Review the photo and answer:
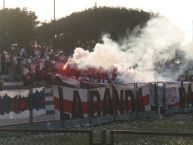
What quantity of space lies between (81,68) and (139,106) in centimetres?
665

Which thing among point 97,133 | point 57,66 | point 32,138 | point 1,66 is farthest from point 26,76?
point 97,133

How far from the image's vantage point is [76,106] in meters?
20.5

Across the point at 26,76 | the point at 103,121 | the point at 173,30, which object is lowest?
the point at 103,121

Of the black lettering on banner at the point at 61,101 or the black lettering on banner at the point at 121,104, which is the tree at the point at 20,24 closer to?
the black lettering on banner at the point at 121,104

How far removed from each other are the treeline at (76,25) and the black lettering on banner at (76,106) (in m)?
34.8

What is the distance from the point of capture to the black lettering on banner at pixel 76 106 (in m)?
20.3

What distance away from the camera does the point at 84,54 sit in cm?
3262

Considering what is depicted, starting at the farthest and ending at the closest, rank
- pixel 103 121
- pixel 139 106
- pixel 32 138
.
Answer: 1. pixel 139 106
2. pixel 103 121
3. pixel 32 138

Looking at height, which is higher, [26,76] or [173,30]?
[173,30]

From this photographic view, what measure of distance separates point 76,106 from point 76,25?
185 ft

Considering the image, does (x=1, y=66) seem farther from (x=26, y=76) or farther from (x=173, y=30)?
(x=173, y=30)

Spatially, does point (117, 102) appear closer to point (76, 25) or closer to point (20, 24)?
point (20, 24)

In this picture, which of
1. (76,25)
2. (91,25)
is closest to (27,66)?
(91,25)

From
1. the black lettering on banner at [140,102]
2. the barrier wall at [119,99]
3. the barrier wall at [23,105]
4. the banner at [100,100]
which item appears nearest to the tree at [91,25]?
the barrier wall at [119,99]
